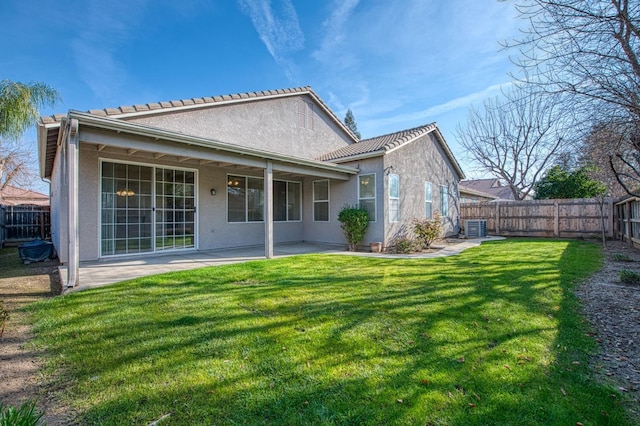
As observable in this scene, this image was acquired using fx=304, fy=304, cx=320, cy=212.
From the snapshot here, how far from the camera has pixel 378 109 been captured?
669 inches

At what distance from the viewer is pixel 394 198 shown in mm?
10586

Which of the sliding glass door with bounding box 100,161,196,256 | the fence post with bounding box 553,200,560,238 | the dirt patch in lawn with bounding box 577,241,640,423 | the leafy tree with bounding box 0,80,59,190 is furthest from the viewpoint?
the fence post with bounding box 553,200,560,238

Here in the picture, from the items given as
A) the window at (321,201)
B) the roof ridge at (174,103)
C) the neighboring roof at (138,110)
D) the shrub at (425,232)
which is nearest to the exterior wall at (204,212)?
the window at (321,201)

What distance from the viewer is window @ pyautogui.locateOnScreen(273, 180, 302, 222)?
1150cm

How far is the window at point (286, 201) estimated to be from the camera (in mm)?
11500

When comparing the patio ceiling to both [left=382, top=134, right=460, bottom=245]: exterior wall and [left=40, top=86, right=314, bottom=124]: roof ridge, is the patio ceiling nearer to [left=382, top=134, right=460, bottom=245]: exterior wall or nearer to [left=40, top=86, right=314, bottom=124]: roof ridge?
[left=40, top=86, right=314, bottom=124]: roof ridge

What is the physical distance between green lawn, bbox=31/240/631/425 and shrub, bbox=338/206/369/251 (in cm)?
450

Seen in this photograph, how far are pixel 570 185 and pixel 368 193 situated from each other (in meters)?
13.0

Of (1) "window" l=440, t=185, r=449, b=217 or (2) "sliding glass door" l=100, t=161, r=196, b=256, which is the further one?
(1) "window" l=440, t=185, r=449, b=217

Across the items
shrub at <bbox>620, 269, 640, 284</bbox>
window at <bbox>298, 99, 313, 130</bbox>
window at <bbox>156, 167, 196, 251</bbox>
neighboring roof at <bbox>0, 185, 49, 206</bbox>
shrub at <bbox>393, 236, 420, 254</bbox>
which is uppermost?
window at <bbox>298, 99, 313, 130</bbox>

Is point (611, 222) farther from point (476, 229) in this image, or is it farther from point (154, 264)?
point (154, 264)

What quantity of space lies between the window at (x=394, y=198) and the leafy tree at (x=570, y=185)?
10938 millimetres

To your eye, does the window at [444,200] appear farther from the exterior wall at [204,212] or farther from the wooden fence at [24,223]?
the wooden fence at [24,223]

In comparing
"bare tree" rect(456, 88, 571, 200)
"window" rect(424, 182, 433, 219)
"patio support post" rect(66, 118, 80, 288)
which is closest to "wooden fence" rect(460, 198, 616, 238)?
"window" rect(424, 182, 433, 219)
